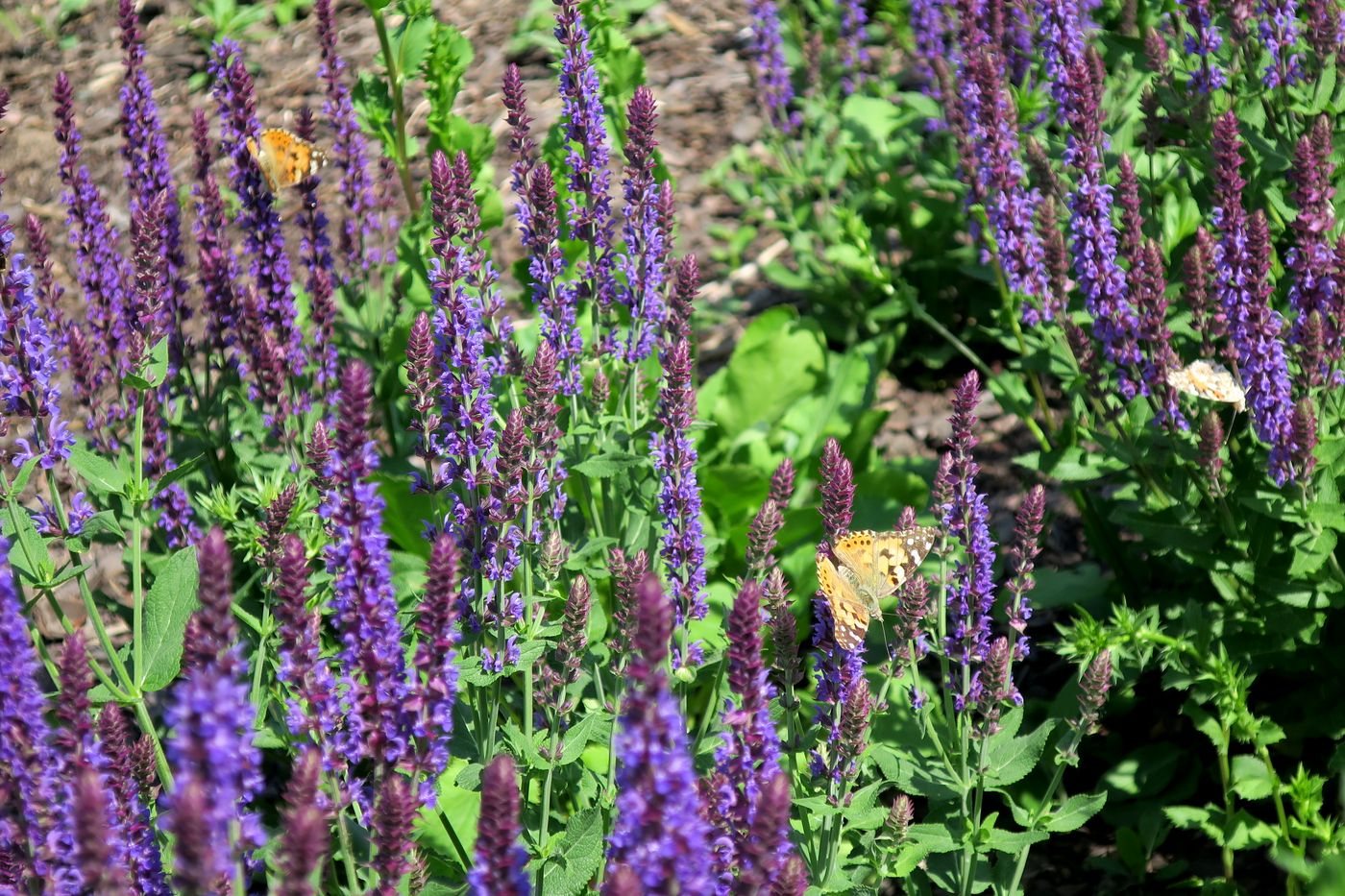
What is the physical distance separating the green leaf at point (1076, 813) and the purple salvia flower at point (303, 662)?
211cm

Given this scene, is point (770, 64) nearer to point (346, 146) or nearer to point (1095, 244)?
point (346, 146)

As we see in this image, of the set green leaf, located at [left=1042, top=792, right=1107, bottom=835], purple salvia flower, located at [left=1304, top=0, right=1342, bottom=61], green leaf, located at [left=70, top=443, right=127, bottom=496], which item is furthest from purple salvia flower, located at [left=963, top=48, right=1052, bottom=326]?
green leaf, located at [left=70, top=443, right=127, bottom=496]

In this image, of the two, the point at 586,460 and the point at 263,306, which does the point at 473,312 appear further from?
the point at 263,306

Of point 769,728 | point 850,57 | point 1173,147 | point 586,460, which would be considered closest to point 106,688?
point 586,460

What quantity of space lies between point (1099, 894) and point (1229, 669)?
1.18 meters

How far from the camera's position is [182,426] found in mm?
4781

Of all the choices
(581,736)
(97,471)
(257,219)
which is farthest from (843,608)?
(257,219)

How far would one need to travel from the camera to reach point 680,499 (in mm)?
3646

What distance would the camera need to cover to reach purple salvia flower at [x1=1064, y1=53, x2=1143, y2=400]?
4.37 metres

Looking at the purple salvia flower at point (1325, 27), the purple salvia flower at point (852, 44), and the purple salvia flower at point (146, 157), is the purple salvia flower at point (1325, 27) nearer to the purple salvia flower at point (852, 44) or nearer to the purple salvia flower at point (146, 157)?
the purple salvia flower at point (852, 44)

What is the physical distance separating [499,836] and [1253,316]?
308 centimetres

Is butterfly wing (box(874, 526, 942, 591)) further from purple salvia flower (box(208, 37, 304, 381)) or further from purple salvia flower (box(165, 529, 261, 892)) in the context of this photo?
purple salvia flower (box(208, 37, 304, 381))

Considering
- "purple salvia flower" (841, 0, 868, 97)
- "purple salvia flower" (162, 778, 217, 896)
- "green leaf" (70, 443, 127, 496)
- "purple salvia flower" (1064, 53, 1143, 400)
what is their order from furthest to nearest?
1. "purple salvia flower" (841, 0, 868, 97)
2. "purple salvia flower" (1064, 53, 1143, 400)
3. "green leaf" (70, 443, 127, 496)
4. "purple salvia flower" (162, 778, 217, 896)

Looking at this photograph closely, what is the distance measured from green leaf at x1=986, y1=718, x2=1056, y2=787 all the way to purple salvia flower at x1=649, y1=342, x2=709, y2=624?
103 centimetres
